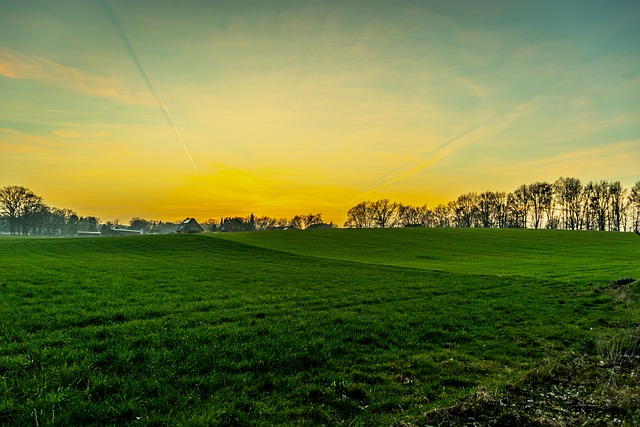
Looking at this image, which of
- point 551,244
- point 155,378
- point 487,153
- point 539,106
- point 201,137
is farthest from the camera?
point 551,244

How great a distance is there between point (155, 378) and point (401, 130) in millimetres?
35053

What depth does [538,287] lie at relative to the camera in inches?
974

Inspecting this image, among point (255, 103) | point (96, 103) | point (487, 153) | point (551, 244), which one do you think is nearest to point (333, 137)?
point (255, 103)

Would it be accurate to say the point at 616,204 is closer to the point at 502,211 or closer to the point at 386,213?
the point at 502,211

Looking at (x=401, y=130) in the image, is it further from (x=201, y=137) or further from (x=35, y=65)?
(x=35, y=65)

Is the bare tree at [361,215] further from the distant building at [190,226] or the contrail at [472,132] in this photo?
the contrail at [472,132]

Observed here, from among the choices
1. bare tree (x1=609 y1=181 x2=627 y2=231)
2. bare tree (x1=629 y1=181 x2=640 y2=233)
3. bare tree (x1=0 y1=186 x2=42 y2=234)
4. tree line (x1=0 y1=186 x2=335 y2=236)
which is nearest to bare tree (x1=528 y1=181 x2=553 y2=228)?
bare tree (x1=609 y1=181 x2=627 y2=231)

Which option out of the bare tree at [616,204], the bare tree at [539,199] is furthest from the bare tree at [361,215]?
the bare tree at [616,204]

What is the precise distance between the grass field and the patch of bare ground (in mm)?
59

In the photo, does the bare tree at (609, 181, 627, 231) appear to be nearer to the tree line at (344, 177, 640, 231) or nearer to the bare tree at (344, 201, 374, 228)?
the tree line at (344, 177, 640, 231)

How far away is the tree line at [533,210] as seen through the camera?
111875 millimetres

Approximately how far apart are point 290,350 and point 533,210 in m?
142

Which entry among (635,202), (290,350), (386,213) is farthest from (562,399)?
(386,213)

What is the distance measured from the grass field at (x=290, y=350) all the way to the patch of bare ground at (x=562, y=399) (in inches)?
2.3
